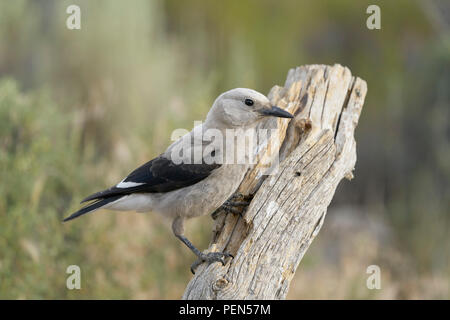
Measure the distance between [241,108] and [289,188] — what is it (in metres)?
0.67

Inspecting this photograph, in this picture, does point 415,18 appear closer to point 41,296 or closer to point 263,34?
point 263,34

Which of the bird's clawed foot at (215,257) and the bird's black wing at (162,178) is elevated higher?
the bird's black wing at (162,178)

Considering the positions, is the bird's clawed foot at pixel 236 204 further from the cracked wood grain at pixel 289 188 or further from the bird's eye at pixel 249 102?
the bird's eye at pixel 249 102

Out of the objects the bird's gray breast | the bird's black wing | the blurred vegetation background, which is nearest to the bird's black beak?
the bird's gray breast

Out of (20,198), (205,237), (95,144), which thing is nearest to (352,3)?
(95,144)

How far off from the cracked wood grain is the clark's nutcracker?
19cm

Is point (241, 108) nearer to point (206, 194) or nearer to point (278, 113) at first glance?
point (278, 113)

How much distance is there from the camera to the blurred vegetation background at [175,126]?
4824mm

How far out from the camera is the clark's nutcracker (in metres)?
3.57

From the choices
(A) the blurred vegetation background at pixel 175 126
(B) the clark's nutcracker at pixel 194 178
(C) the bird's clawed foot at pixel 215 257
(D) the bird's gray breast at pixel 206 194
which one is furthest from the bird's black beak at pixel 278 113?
(A) the blurred vegetation background at pixel 175 126

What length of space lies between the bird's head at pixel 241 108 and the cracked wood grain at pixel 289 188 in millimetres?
223

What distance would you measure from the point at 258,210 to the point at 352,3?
30.1 feet

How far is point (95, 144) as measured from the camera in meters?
6.98

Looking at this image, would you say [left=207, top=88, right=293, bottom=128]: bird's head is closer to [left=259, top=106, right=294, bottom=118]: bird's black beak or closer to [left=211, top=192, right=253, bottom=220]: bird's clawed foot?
[left=259, top=106, right=294, bottom=118]: bird's black beak
